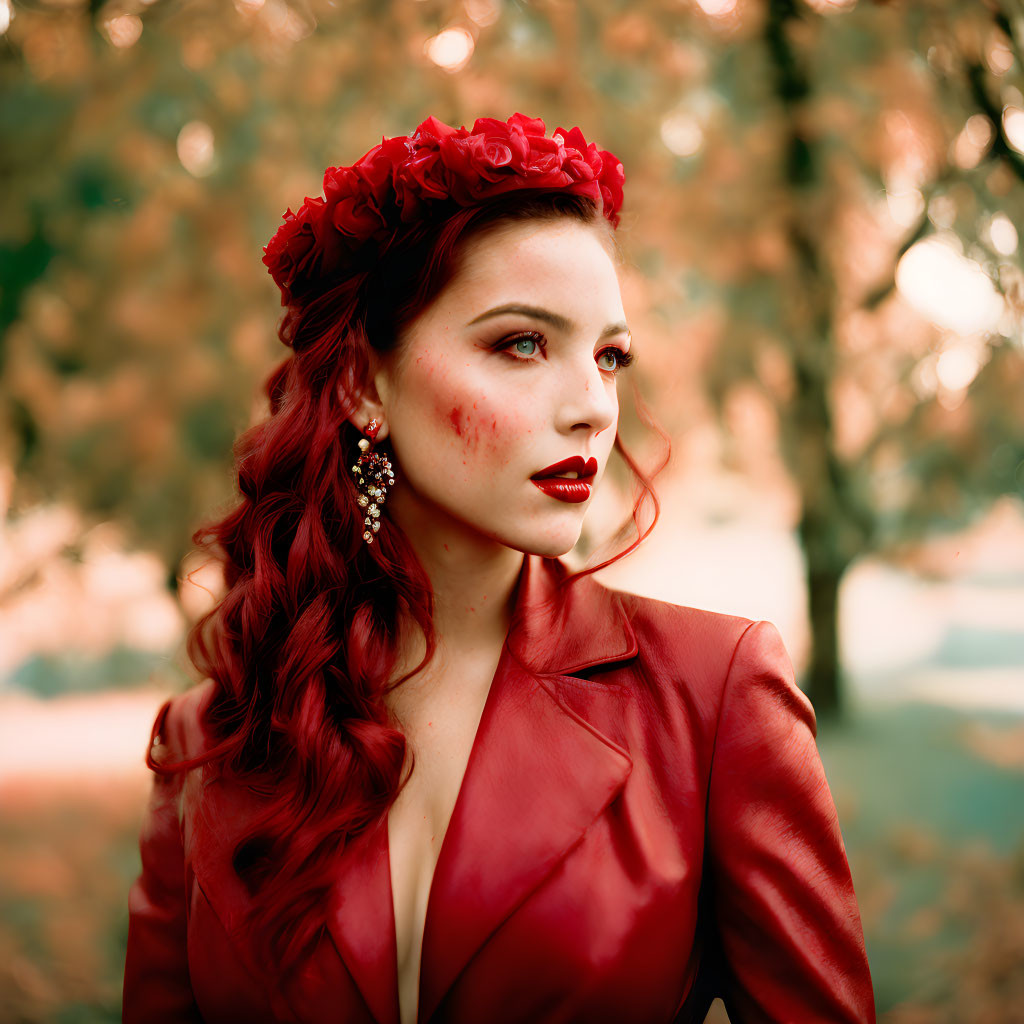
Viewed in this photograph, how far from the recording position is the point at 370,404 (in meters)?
1.52

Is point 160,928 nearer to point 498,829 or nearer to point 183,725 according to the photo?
point 183,725

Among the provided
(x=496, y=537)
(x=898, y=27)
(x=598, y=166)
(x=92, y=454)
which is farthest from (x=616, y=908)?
(x=898, y=27)

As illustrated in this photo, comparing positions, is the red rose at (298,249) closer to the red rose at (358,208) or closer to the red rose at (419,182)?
the red rose at (358,208)

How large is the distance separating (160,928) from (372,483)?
93 centimetres

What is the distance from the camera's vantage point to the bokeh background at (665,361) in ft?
11.4

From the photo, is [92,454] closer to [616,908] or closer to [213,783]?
[213,783]

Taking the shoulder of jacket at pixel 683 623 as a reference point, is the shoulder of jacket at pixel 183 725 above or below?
below

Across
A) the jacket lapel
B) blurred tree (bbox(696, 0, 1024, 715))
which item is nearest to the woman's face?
the jacket lapel

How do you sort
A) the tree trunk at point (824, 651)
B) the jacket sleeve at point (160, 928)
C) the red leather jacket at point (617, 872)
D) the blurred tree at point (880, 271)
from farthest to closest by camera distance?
the tree trunk at point (824, 651) < the blurred tree at point (880, 271) < the jacket sleeve at point (160, 928) < the red leather jacket at point (617, 872)

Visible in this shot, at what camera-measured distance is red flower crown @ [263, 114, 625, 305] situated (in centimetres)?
137

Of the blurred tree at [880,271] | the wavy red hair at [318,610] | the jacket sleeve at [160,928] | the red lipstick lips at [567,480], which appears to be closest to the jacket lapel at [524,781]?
the wavy red hair at [318,610]

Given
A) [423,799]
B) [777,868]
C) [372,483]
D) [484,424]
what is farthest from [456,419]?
[777,868]

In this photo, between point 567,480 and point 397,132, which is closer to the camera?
point 567,480

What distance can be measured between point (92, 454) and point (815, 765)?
A: 3.13 metres
